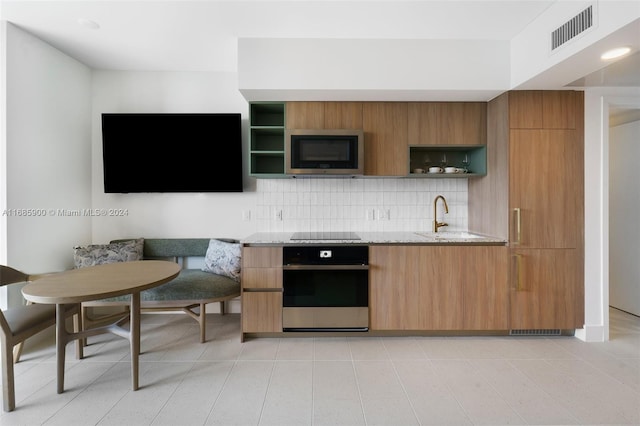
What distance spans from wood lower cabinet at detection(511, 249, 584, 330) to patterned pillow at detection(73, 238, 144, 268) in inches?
137

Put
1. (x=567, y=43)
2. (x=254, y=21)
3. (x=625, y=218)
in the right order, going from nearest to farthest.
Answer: (x=567, y=43) < (x=254, y=21) < (x=625, y=218)

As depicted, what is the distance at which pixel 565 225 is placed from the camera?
2.50 m

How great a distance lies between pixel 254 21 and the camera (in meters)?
2.23

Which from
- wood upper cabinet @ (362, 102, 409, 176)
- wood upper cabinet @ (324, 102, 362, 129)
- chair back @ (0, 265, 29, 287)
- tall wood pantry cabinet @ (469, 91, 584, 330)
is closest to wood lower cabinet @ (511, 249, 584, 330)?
tall wood pantry cabinet @ (469, 91, 584, 330)

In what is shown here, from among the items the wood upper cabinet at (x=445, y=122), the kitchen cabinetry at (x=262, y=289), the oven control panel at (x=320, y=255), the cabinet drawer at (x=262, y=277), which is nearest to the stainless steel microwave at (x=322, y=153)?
the wood upper cabinet at (x=445, y=122)

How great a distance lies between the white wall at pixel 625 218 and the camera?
3.15 meters

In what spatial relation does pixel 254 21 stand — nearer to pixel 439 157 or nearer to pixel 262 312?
pixel 439 157

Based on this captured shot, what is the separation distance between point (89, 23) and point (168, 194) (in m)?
1.54

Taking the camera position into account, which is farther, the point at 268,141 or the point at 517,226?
the point at 268,141

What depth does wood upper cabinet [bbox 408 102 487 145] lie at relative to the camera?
9.10ft

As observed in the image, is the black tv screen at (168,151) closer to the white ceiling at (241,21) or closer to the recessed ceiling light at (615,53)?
the white ceiling at (241,21)

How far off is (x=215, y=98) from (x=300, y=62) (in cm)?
A: 114

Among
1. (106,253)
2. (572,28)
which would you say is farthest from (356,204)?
(106,253)

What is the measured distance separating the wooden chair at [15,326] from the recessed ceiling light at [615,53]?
13.0ft
